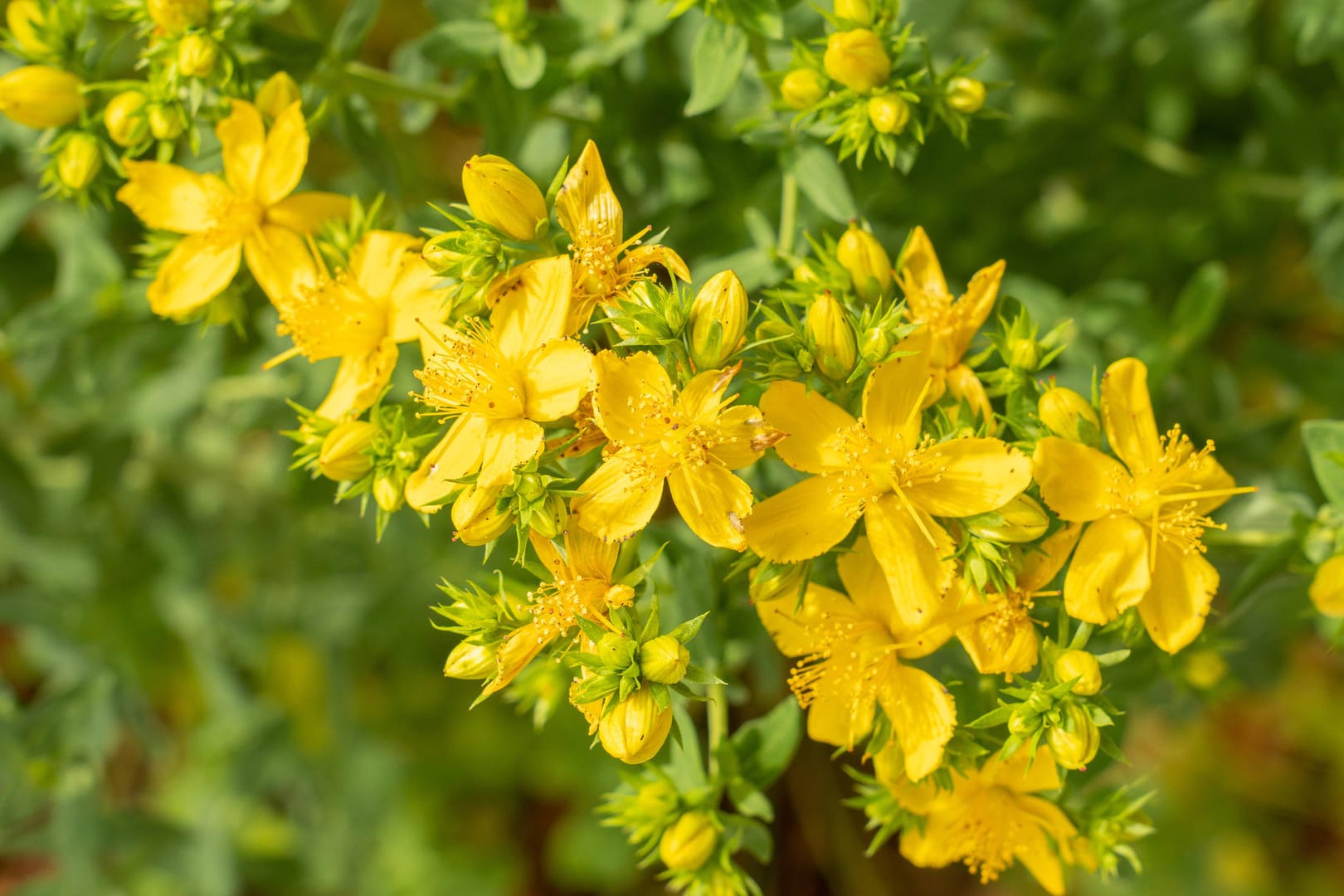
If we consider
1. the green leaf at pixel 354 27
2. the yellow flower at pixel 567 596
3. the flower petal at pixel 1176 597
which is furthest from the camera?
the green leaf at pixel 354 27

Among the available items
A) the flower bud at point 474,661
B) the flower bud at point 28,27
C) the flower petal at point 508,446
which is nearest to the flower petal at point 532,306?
the flower petal at point 508,446

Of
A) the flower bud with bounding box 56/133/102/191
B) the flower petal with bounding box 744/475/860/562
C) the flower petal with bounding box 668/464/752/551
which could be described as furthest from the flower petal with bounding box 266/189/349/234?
the flower petal with bounding box 744/475/860/562

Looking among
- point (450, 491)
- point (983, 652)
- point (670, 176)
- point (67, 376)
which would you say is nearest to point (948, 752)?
point (983, 652)

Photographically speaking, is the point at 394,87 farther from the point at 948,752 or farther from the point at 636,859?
the point at 636,859

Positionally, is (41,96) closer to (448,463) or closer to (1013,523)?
(448,463)

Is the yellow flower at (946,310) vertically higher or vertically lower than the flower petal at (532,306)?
lower

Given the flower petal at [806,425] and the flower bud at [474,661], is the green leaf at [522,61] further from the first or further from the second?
the flower bud at [474,661]

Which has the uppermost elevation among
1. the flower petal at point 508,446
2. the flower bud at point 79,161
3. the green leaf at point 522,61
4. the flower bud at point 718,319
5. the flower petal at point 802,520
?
the green leaf at point 522,61
